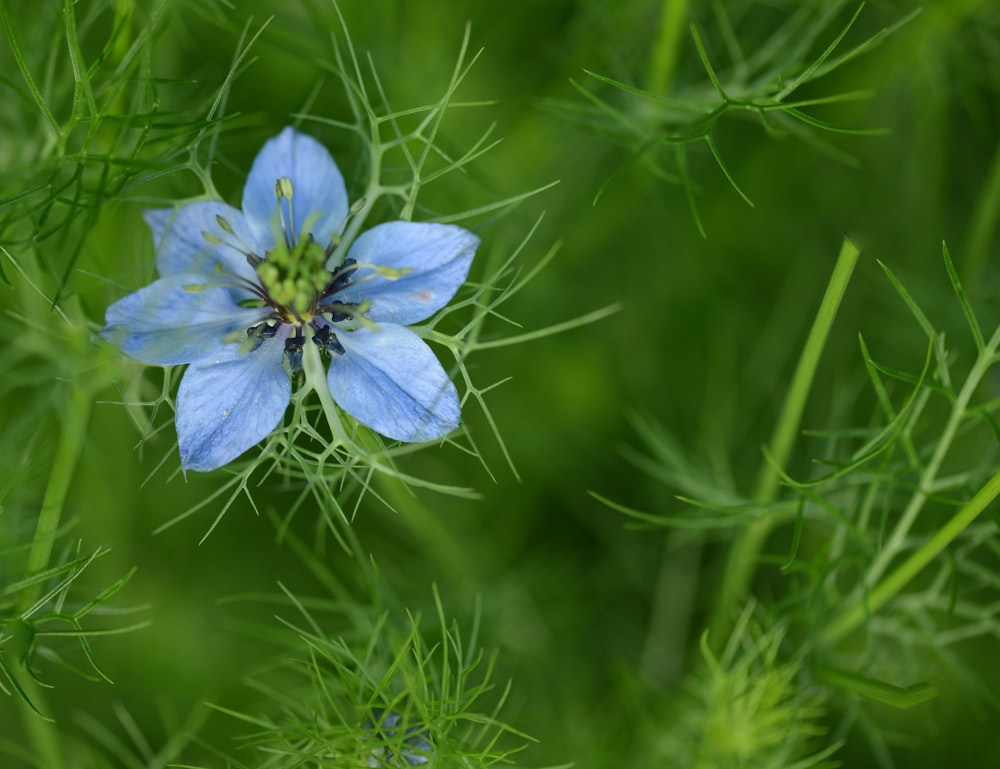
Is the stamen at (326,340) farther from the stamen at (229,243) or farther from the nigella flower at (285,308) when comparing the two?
the stamen at (229,243)

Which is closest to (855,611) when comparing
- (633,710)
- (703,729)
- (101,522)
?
(703,729)

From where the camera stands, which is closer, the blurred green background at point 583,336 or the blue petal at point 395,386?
the blue petal at point 395,386

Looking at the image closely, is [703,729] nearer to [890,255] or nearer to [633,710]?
[633,710]

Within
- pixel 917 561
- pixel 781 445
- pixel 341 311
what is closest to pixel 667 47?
pixel 781 445

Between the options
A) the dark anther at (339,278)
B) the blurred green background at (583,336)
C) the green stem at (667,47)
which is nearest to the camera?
the dark anther at (339,278)

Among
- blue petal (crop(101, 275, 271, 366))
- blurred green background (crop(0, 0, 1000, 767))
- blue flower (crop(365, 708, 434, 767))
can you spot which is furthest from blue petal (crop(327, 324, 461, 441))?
blurred green background (crop(0, 0, 1000, 767))

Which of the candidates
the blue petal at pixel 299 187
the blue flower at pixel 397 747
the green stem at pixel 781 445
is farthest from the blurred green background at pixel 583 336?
the blue petal at pixel 299 187

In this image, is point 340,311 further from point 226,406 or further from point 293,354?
point 226,406

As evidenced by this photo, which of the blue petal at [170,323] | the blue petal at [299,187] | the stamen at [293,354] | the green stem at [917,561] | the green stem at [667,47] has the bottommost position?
the green stem at [917,561]
